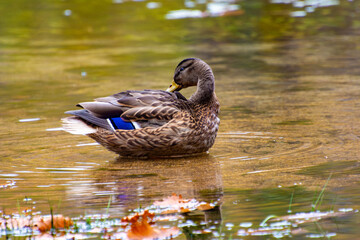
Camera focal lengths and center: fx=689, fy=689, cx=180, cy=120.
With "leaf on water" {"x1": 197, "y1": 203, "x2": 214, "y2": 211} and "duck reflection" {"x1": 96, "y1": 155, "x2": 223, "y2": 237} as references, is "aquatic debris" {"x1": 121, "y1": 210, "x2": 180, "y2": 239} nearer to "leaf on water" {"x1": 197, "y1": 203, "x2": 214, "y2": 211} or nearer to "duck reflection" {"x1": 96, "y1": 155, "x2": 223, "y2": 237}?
"duck reflection" {"x1": 96, "y1": 155, "x2": 223, "y2": 237}

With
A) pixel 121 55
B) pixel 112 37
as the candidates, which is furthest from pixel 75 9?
pixel 121 55

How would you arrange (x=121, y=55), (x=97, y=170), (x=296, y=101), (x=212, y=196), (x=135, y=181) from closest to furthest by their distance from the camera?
(x=212, y=196)
(x=135, y=181)
(x=97, y=170)
(x=296, y=101)
(x=121, y=55)

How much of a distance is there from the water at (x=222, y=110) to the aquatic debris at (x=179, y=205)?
0.14 m

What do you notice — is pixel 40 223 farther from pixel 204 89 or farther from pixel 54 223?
pixel 204 89

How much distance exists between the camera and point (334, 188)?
5.05 meters

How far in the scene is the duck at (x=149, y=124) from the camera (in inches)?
253

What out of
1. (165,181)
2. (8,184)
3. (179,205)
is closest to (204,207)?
(179,205)

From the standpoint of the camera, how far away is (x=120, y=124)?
21.5 feet

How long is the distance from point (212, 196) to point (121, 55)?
8.35m

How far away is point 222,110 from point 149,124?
2079 mm

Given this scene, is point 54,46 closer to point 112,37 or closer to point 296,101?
point 112,37

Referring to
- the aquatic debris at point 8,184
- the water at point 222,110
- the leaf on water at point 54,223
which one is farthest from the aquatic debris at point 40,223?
the aquatic debris at point 8,184

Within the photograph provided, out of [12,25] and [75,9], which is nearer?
[12,25]

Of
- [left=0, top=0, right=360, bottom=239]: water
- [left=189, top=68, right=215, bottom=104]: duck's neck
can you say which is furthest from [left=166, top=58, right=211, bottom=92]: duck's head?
[left=0, top=0, right=360, bottom=239]: water
